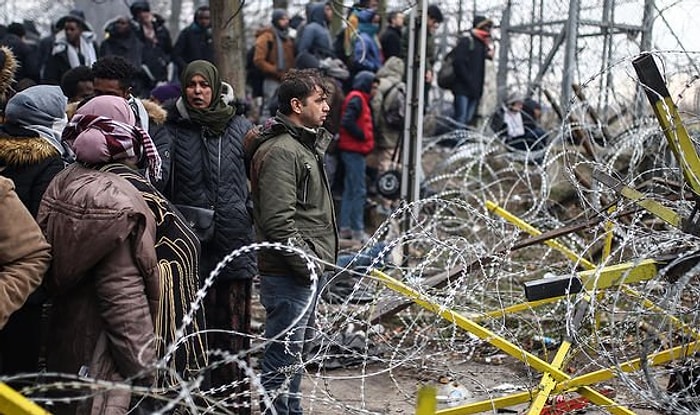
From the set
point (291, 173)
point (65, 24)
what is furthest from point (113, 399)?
point (65, 24)

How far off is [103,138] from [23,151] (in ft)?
2.63

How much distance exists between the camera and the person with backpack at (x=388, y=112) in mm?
9070

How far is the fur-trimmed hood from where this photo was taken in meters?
3.77

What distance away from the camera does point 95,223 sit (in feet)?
9.70

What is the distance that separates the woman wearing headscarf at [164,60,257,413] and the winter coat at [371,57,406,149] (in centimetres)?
461

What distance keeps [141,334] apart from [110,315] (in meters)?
0.12

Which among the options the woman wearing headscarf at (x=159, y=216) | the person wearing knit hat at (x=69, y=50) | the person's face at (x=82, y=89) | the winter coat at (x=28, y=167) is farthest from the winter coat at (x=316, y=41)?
the woman wearing headscarf at (x=159, y=216)

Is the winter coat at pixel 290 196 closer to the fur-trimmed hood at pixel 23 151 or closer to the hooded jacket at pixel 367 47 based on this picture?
the fur-trimmed hood at pixel 23 151

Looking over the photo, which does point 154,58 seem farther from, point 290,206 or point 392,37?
point 290,206

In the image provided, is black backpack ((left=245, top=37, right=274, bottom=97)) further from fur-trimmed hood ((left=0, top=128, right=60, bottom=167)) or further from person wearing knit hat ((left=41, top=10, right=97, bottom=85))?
fur-trimmed hood ((left=0, top=128, right=60, bottom=167))

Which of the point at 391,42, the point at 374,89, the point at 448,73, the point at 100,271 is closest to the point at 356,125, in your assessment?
the point at 374,89

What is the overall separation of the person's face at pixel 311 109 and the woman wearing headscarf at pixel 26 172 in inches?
41.9

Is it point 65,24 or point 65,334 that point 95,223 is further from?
point 65,24

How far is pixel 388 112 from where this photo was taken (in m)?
9.15
